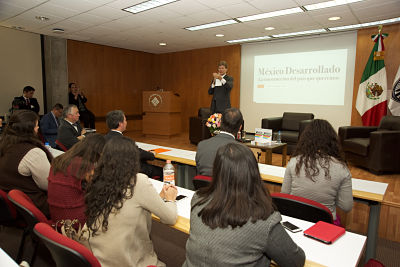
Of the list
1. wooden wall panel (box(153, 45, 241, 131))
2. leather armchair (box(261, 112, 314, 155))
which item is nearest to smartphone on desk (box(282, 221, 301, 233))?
leather armchair (box(261, 112, 314, 155))

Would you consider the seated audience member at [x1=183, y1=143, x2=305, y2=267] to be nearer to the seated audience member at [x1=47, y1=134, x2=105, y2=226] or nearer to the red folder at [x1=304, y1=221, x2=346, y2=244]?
the red folder at [x1=304, y1=221, x2=346, y2=244]

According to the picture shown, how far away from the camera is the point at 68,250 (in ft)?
3.67

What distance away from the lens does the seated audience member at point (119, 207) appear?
1373 millimetres

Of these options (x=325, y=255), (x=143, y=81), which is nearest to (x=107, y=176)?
(x=325, y=255)

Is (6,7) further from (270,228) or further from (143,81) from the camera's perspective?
(270,228)

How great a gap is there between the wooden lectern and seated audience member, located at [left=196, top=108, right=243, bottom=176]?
576 cm

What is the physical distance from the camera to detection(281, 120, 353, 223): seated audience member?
1886 mm

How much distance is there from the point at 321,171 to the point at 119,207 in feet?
4.43

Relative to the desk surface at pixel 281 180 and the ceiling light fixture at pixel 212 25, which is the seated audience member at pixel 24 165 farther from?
the ceiling light fixture at pixel 212 25

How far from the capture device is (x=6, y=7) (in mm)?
5039

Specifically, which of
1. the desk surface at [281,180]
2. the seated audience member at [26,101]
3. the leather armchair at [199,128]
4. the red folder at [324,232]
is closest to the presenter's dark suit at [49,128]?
the seated audience member at [26,101]

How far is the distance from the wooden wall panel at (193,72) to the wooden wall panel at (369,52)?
10.4 feet

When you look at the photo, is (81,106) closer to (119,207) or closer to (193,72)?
(193,72)

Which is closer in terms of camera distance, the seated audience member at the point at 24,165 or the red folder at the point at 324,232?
the red folder at the point at 324,232
